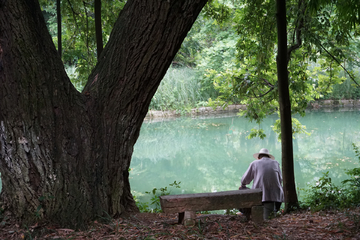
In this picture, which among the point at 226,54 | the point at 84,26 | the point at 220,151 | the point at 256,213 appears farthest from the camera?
the point at 226,54

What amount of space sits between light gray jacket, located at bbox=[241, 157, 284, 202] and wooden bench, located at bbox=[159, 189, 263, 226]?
1525mm

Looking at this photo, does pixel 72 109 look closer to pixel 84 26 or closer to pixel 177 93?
pixel 84 26

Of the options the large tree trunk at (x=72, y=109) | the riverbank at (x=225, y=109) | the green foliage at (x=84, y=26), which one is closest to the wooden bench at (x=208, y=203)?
the large tree trunk at (x=72, y=109)

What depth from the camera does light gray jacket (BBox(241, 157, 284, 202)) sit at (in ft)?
15.5

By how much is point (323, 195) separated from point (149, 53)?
10.5ft

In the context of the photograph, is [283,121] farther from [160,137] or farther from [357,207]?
[160,137]

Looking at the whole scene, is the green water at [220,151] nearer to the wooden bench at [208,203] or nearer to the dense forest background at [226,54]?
the dense forest background at [226,54]

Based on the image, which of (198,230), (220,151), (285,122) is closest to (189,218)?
(198,230)

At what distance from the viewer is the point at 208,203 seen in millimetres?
3072

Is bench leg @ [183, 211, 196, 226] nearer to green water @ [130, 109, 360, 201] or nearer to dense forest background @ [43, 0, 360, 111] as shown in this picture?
dense forest background @ [43, 0, 360, 111]

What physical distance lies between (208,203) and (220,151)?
375 inches

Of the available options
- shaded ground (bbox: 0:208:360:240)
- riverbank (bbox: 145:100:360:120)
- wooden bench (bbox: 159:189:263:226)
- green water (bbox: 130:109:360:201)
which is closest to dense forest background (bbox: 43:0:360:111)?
riverbank (bbox: 145:100:360:120)

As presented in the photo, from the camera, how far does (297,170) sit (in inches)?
377

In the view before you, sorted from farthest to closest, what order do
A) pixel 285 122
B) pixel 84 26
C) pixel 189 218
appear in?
pixel 84 26
pixel 285 122
pixel 189 218
